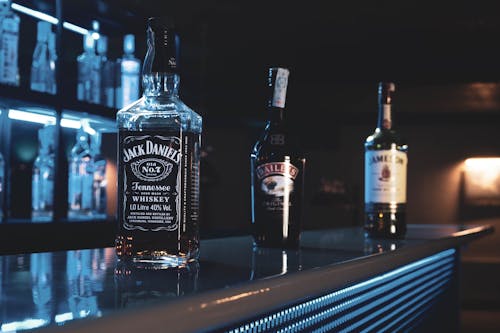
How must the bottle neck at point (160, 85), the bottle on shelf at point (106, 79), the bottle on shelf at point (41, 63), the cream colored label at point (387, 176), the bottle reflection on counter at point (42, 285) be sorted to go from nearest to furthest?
the bottle reflection on counter at point (42, 285)
the bottle neck at point (160, 85)
the cream colored label at point (387, 176)
the bottle on shelf at point (41, 63)
the bottle on shelf at point (106, 79)

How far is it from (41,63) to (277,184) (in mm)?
2348

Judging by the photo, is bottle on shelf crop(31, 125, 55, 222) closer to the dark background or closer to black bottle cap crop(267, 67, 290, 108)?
the dark background

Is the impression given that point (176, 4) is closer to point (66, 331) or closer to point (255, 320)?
point (255, 320)

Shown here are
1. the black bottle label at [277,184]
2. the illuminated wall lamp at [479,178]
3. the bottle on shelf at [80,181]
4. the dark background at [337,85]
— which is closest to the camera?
the black bottle label at [277,184]

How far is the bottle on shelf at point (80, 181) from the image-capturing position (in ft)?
11.0

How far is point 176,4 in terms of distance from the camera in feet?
17.0

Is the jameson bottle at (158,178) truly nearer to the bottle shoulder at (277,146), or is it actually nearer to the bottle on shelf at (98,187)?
the bottle shoulder at (277,146)

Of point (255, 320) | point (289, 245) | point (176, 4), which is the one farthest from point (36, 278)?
point (176, 4)

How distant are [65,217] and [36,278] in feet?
8.83

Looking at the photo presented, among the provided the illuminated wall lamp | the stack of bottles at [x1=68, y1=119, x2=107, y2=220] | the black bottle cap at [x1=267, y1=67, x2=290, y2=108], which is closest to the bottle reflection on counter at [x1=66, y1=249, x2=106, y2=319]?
the black bottle cap at [x1=267, y1=67, x2=290, y2=108]

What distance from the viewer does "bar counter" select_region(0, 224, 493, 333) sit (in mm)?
492

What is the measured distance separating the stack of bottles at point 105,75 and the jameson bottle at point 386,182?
6.65ft

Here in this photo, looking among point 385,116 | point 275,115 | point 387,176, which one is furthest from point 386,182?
point 275,115

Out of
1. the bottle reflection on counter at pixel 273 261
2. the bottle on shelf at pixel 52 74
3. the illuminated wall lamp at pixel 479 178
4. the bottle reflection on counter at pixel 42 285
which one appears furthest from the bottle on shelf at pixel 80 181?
the illuminated wall lamp at pixel 479 178
